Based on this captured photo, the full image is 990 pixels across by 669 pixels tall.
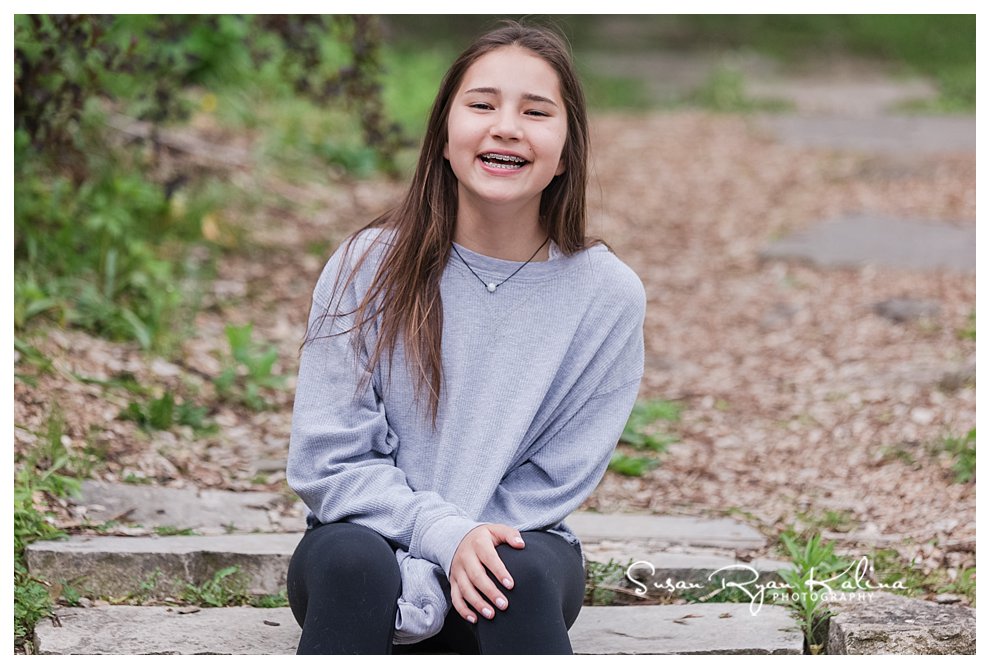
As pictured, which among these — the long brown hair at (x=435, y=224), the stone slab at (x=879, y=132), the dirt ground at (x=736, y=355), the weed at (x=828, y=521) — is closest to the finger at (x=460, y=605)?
the long brown hair at (x=435, y=224)

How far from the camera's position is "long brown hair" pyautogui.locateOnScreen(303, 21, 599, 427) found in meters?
2.31

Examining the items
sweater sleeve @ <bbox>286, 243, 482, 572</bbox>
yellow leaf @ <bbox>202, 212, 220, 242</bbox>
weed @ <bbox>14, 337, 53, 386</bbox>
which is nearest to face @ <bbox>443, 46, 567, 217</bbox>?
sweater sleeve @ <bbox>286, 243, 482, 572</bbox>

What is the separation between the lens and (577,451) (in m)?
2.35

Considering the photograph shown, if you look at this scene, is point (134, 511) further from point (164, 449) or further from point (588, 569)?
point (588, 569)

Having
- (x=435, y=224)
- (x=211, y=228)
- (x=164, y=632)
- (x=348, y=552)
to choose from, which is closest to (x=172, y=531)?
(x=164, y=632)

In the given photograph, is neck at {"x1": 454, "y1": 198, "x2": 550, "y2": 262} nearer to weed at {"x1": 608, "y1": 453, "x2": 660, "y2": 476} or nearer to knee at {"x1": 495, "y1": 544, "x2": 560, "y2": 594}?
knee at {"x1": 495, "y1": 544, "x2": 560, "y2": 594}

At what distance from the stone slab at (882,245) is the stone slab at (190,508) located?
3.32 m

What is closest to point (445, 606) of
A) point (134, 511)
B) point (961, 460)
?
point (134, 511)

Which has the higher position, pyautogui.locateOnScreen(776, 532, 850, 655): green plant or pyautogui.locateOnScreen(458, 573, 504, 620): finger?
pyautogui.locateOnScreen(458, 573, 504, 620): finger

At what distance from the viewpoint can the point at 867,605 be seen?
2572 mm

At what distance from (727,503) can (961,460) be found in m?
0.67

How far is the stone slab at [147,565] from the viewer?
8.65 feet

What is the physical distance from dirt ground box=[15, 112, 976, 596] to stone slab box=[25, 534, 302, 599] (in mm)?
243

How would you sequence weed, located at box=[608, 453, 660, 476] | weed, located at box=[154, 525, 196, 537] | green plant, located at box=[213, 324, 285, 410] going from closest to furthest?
1. weed, located at box=[154, 525, 196, 537]
2. weed, located at box=[608, 453, 660, 476]
3. green plant, located at box=[213, 324, 285, 410]
